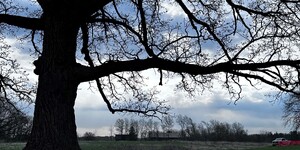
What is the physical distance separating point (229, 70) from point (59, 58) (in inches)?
126

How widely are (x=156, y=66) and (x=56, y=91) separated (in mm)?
1867

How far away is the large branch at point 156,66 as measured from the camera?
8.12 m

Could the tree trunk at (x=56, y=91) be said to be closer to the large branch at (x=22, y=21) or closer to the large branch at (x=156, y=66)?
the large branch at (x=156, y=66)

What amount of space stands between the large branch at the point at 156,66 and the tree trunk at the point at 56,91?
326 millimetres

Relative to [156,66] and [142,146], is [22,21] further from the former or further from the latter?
[142,146]

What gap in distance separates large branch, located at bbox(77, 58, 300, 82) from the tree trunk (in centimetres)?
33

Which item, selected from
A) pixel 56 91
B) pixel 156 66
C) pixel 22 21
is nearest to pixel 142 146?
pixel 22 21

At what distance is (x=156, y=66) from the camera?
818 centimetres

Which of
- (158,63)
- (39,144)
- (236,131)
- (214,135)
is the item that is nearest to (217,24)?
(158,63)

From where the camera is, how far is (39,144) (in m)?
7.54

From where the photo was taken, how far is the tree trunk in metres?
7.61

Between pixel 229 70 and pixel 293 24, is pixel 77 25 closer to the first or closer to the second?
pixel 229 70

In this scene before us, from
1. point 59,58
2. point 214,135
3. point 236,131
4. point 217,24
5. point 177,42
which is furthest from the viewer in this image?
point 236,131

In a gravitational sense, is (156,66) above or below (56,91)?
above
